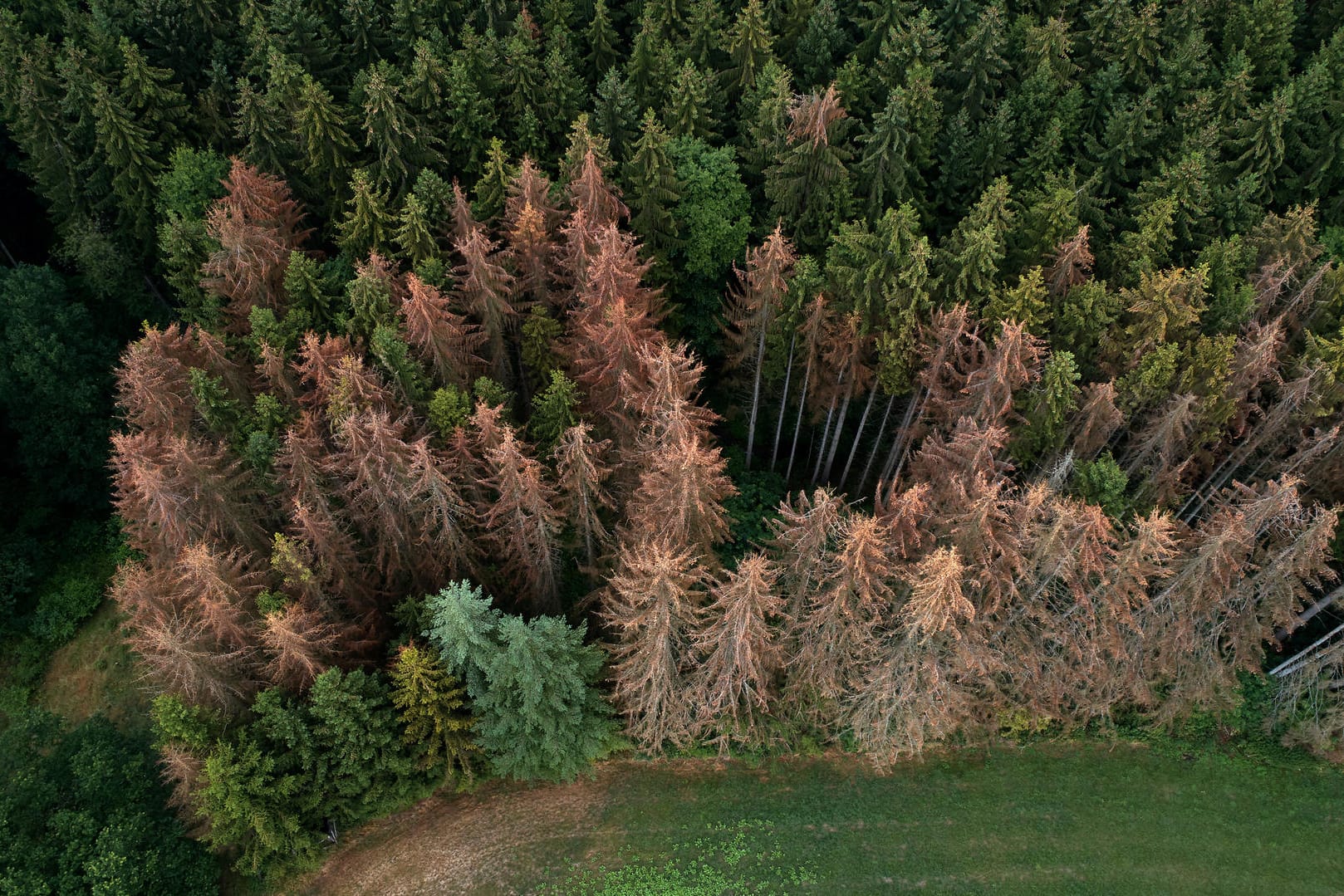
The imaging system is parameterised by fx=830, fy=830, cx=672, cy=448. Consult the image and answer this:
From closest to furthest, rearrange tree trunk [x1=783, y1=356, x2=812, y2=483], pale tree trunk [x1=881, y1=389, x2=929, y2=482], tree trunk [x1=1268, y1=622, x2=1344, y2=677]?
tree trunk [x1=1268, y1=622, x2=1344, y2=677]
pale tree trunk [x1=881, y1=389, x2=929, y2=482]
tree trunk [x1=783, y1=356, x2=812, y2=483]

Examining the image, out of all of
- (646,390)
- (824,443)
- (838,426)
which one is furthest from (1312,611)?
(646,390)

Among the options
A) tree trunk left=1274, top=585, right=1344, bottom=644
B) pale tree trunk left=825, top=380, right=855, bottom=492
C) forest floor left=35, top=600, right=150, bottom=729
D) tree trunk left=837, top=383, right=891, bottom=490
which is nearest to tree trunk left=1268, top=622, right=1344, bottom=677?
tree trunk left=1274, top=585, right=1344, bottom=644

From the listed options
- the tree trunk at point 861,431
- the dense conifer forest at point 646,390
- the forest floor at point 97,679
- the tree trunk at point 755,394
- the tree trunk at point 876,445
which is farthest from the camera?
A: the forest floor at point 97,679

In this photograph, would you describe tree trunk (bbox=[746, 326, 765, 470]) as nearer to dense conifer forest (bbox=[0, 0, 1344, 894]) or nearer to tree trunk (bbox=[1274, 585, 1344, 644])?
dense conifer forest (bbox=[0, 0, 1344, 894])

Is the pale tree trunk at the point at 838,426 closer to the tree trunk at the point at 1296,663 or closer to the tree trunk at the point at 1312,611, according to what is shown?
the tree trunk at the point at 1312,611

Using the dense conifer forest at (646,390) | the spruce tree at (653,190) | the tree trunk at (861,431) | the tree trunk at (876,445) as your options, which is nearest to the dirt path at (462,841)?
the dense conifer forest at (646,390)

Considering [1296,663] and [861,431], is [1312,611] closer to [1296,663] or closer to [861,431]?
[1296,663]
